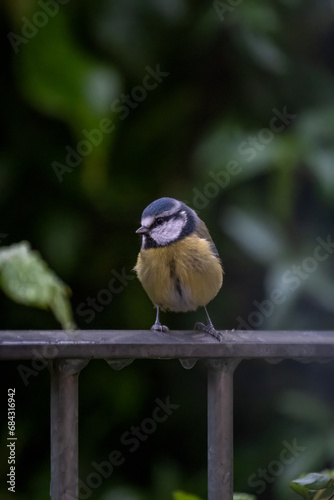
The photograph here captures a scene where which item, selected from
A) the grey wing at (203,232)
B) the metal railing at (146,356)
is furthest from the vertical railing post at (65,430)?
the grey wing at (203,232)

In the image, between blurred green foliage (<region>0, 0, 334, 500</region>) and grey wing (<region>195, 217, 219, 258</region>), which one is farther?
grey wing (<region>195, 217, 219, 258</region>)

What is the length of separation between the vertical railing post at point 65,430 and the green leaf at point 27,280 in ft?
1.43

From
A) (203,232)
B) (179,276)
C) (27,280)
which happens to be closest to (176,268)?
(179,276)

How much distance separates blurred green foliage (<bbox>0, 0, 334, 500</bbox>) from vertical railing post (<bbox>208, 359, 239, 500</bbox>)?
69cm

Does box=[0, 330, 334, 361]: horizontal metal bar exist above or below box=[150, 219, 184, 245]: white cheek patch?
above

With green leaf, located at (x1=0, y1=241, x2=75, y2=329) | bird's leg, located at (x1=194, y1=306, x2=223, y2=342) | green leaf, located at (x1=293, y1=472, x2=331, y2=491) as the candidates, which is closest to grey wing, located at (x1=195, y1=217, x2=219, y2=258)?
bird's leg, located at (x1=194, y1=306, x2=223, y2=342)

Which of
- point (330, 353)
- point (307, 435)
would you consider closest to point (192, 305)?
point (307, 435)

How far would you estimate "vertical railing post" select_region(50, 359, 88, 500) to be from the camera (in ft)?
3.24

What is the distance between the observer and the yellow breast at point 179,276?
187 centimetres

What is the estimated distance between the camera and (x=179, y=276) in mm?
1876

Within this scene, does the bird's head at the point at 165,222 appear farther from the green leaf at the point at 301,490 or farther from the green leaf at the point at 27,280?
the green leaf at the point at 301,490

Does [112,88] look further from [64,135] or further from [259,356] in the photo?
[259,356]

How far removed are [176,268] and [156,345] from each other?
0.87m

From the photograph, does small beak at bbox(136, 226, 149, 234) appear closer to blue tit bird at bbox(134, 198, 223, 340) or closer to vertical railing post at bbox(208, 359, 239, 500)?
blue tit bird at bbox(134, 198, 223, 340)
